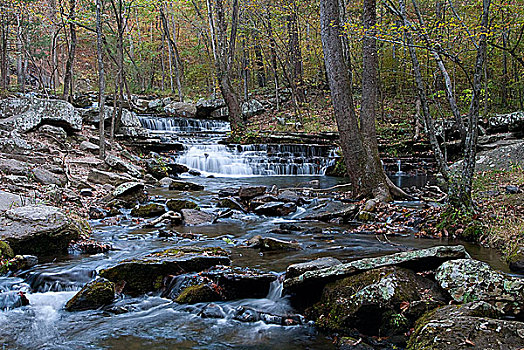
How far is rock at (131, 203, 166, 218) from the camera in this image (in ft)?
28.4

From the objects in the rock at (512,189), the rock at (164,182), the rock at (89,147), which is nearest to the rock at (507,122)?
the rock at (512,189)

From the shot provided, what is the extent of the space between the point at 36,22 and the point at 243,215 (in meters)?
19.4

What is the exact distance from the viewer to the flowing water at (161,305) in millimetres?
3738

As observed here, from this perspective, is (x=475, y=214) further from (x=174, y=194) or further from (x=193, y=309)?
(x=174, y=194)

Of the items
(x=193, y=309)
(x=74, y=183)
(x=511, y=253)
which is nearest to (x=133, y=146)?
(x=74, y=183)

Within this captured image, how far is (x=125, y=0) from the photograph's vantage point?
1667 cm

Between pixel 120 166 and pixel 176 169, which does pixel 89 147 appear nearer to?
pixel 120 166

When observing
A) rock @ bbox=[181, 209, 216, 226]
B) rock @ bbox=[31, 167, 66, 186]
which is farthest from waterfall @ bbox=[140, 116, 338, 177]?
rock @ bbox=[181, 209, 216, 226]

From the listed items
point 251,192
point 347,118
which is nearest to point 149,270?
point 251,192

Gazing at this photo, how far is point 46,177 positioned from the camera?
973 centimetres

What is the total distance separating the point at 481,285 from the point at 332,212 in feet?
15.3

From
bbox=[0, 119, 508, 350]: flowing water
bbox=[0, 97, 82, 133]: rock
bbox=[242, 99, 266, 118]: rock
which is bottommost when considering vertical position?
bbox=[0, 119, 508, 350]: flowing water

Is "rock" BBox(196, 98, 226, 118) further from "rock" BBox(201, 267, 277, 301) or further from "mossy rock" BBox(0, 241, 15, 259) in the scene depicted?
"rock" BBox(201, 267, 277, 301)

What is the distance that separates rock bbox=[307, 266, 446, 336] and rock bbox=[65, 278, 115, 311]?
7.80 ft
